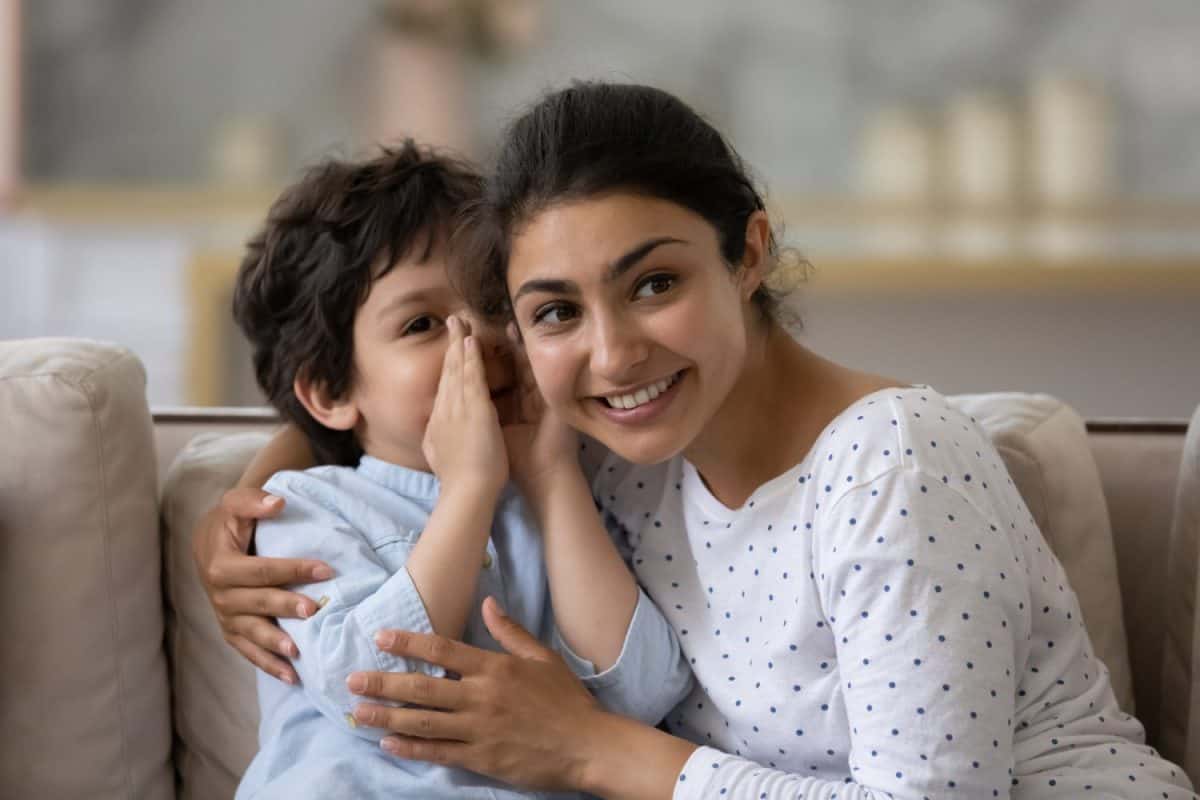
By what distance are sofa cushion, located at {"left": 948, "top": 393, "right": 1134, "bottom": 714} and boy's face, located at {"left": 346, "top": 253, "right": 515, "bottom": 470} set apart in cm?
57

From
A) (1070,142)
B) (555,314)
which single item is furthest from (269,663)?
(1070,142)

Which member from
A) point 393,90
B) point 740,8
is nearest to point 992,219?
point 740,8

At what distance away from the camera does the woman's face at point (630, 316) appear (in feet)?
4.36

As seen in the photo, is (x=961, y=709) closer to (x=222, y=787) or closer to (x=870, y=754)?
(x=870, y=754)

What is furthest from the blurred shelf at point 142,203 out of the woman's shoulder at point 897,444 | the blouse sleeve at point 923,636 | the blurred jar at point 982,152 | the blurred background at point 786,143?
the blouse sleeve at point 923,636

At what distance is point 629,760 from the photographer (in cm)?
139

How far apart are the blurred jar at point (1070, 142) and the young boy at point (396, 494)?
2.34m

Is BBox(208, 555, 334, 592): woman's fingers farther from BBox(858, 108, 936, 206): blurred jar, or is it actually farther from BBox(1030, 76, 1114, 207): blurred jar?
BBox(1030, 76, 1114, 207): blurred jar

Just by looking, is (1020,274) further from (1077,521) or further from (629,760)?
(629,760)

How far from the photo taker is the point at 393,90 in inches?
148

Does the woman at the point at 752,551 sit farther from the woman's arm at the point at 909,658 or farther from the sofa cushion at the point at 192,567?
the sofa cushion at the point at 192,567

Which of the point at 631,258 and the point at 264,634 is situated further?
the point at 264,634

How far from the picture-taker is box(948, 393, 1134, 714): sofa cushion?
164 cm

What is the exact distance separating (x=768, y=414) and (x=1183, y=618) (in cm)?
58
